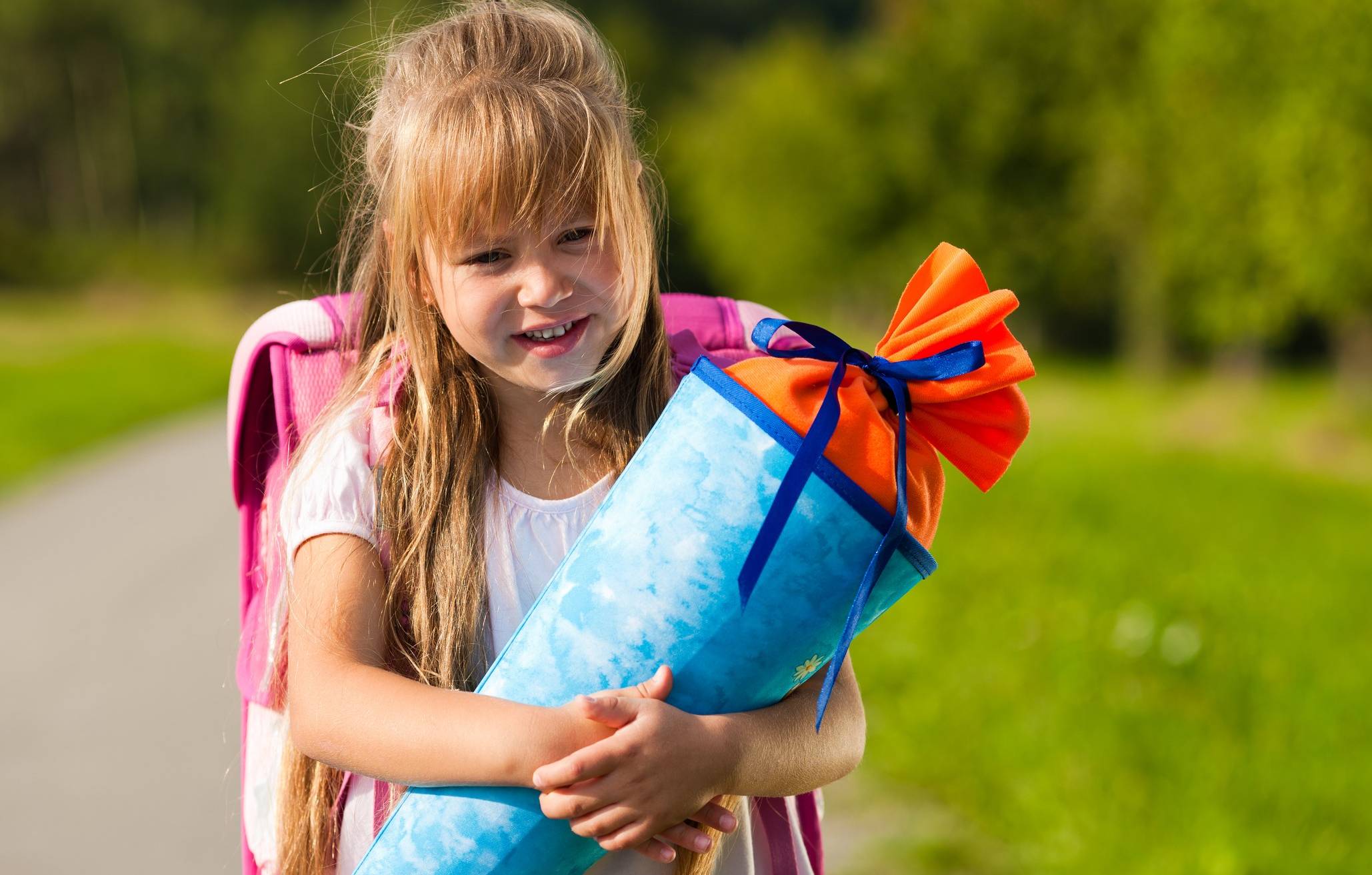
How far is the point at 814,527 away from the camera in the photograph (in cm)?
147

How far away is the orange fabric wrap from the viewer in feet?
4.88

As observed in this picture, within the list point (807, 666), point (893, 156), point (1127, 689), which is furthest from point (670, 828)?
point (893, 156)

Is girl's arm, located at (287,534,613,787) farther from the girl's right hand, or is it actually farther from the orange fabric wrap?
the orange fabric wrap

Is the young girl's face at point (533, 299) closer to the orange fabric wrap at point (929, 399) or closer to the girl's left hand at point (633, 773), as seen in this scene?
the orange fabric wrap at point (929, 399)

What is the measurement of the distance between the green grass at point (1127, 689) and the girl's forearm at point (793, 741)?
1.95 metres

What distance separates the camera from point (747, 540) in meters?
1.48

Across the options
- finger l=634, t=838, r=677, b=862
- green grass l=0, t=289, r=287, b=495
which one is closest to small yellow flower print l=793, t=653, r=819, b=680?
finger l=634, t=838, r=677, b=862

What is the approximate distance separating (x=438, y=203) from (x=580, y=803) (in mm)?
702

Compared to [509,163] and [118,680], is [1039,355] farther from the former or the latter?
[509,163]

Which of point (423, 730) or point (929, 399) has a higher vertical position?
point (929, 399)

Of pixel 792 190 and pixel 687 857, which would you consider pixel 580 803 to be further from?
pixel 792 190

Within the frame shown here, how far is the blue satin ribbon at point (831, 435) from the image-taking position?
1460 millimetres

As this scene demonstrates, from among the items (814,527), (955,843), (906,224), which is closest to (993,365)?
(814,527)

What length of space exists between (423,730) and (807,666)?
1.46ft
